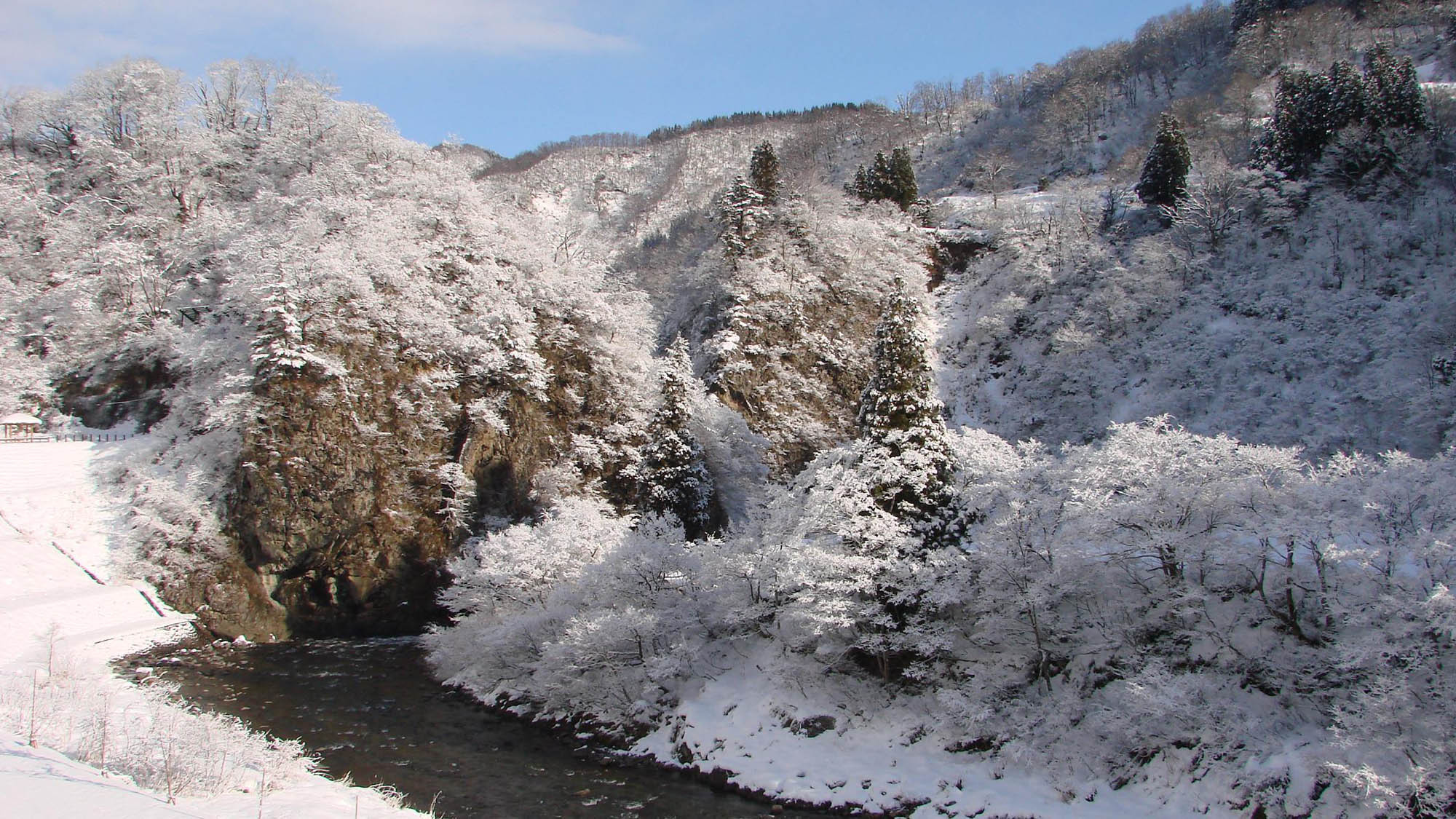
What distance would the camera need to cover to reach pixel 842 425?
4766 centimetres

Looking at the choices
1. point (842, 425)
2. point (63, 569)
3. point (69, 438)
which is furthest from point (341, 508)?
point (842, 425)

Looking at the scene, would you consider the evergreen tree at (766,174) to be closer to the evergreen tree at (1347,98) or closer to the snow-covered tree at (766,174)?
the snow-covered tree at (766,174)

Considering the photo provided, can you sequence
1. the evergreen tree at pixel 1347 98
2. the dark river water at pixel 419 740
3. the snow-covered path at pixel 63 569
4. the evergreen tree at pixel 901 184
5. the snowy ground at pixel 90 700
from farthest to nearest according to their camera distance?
the evergreen tree at pixel 901 184 < the evergreen tree at pixel 1347 98 < the snow-covered path at pixel 63 569 < the dark river water at pixel 419 740 < the snowy ground at pixel 90 700

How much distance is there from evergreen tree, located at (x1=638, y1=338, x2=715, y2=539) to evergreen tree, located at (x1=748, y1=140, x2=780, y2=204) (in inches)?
1102

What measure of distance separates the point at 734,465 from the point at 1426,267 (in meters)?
39.0

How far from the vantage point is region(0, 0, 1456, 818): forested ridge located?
17.6m

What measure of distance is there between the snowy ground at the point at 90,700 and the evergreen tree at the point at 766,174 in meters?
47.4

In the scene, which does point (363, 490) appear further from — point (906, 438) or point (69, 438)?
point (906, 438)

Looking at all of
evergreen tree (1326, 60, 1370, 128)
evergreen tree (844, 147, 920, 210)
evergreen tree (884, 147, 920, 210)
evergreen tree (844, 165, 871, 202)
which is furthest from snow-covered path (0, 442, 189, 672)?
evergreen tree (1326, 60, 1370, 128)

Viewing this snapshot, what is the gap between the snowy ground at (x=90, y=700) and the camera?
9531 millimetres

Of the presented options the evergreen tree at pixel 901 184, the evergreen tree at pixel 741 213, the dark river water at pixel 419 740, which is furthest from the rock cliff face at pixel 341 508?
the evergreen tree at pixel 901 184

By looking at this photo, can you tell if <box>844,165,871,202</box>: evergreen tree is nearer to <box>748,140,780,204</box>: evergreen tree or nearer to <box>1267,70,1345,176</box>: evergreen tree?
<box>748,140,780,204</box>: evergreen tree

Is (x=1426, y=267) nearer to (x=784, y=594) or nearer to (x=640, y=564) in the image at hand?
(x=784, y=594)

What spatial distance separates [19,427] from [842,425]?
45353 millimetres
